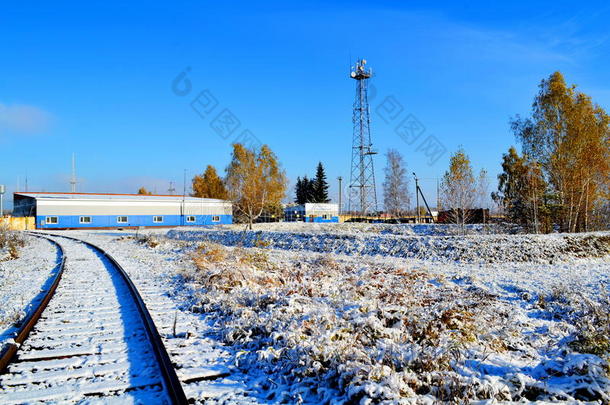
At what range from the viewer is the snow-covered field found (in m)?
4.18

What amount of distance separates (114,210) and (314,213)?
34.3 metres

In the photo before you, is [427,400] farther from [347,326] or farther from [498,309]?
[498,309]

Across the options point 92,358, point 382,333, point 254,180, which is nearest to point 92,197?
point 254,180

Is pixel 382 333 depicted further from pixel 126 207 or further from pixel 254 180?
pixel 126 207

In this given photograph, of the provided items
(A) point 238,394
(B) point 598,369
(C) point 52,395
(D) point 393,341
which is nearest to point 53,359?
(C) point 52,395

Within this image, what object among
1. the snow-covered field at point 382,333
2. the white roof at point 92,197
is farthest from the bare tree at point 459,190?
the white roof at point 92,197

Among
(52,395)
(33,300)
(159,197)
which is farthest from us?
(159,197)

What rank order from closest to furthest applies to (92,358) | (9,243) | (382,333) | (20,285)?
1. (92,358)
2. (382,333)
3. (20,285)
4. (9,243)

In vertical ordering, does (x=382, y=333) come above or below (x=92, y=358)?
above

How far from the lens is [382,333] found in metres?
5.79

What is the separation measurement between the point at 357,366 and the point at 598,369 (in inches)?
100

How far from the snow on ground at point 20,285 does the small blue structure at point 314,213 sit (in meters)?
55.4

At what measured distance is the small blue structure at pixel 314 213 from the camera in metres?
72.9

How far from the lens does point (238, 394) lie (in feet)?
13.8
